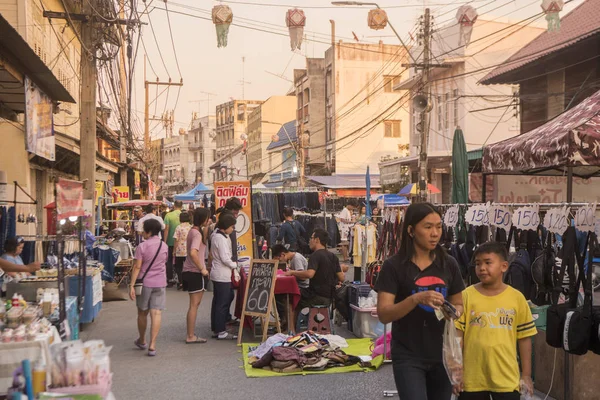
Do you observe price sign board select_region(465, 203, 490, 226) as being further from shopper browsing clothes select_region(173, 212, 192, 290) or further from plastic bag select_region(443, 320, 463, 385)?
shopper browsing clothes select_region(173, 212, 192, 290)

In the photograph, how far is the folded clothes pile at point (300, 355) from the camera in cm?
814

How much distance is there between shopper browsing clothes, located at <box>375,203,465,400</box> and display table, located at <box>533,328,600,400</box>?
2877mm

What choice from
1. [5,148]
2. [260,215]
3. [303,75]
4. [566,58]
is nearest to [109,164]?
[260,215]

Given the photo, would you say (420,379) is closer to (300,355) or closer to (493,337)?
(493,337)

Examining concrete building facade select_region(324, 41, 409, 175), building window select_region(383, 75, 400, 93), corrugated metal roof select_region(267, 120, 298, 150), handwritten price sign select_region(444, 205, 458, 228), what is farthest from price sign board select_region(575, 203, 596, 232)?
corrugated metal roof select_region(267, 120, 298, 150)

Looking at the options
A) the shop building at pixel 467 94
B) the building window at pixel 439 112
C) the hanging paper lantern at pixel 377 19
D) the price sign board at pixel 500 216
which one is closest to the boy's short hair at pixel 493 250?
the price sign board at pixel 500 216

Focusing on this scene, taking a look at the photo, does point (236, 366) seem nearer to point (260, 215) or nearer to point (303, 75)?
point (260, 215)

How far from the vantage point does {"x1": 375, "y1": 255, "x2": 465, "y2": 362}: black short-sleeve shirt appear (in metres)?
3.95

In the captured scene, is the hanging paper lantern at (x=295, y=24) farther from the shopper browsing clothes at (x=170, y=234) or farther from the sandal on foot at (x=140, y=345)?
the sandal on foot at (x=140, y=345)

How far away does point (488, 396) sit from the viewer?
432cm

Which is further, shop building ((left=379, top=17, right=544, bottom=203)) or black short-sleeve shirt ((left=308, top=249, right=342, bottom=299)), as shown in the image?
shop building ((left=379, top=17, right=544, bottom=203))

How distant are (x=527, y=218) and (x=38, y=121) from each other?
25.3ft

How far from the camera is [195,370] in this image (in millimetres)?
8250

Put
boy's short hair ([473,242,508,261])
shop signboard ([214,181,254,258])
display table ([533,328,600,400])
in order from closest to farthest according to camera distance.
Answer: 1. boy's short hair ([473,242,508,261])
2. display table ([533,328,600,400])
3. shop signboard ([214,181,254,258])
